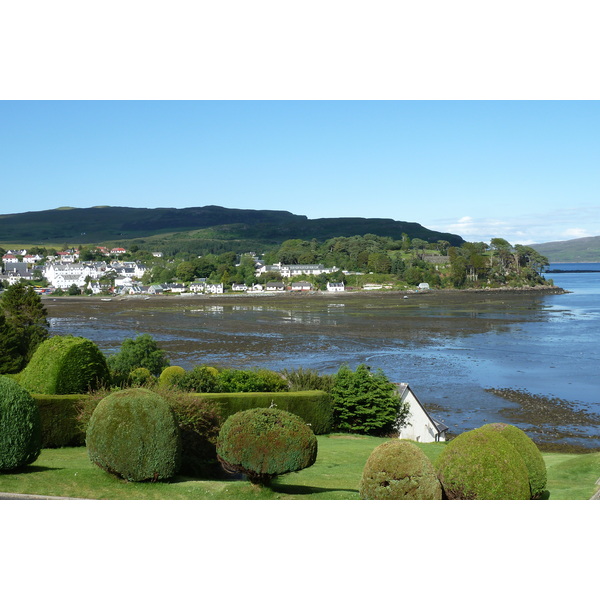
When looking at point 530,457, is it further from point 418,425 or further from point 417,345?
point 417,345

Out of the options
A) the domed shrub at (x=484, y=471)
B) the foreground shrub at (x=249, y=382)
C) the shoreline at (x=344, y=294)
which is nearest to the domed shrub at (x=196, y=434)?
the domed shrub at (x=484, y=471)

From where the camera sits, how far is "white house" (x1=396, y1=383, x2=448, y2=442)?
1563 cm

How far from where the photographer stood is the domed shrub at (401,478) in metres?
6.48

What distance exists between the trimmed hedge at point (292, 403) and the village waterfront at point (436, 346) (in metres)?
4.18

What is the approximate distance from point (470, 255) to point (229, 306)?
51553 mm

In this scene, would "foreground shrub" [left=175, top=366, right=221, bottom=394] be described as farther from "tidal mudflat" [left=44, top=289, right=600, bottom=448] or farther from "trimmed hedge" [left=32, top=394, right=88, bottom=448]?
"tidal mudflat" [left=44, top=289, right=600, bottom=448]

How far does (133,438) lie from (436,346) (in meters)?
27.1

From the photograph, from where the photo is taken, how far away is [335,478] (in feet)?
31.0

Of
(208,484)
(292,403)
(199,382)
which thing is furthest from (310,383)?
(208,484)

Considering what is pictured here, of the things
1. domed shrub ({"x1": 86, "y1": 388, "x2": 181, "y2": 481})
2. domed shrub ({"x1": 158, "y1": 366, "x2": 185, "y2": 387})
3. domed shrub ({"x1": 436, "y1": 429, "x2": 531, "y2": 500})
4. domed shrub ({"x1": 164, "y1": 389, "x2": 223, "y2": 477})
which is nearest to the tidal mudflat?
domed shrub ({"x1": 158, "y1": 366, "x2": 185, "y2": 387})

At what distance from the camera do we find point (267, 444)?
23.4 feet

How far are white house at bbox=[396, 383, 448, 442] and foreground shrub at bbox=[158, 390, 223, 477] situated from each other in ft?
23.3

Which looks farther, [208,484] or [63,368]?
[63,368]

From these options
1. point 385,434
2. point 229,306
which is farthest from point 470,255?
point 385,434
